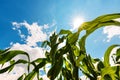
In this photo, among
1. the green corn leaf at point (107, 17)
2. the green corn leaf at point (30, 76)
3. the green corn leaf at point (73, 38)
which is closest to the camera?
the green corn leaf at point (107, 17)

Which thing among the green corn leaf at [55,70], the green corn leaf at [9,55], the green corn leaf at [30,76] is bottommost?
the green corn leaf at [55,70]

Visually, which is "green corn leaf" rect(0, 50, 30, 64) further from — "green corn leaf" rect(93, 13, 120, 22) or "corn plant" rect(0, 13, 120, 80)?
"green corn leaf" rect(93, 13, 120, 22)

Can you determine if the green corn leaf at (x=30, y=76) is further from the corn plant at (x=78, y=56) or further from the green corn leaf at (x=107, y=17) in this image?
the green corn leaf at (x=107, y=17)

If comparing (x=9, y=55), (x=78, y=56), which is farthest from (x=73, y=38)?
(x=9, y=55)

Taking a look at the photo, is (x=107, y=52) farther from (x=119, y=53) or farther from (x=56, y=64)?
(x=56, y=64)

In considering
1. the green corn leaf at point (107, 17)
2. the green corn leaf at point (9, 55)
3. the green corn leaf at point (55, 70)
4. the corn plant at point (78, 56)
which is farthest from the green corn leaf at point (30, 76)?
the green corn leaf at point (107, 17)

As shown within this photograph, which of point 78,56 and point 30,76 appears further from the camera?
point 30,76

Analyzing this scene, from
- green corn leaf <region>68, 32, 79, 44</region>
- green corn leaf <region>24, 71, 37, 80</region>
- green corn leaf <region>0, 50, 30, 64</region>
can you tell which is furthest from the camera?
green corn leaf <region>24, 71, 37, 80</region>

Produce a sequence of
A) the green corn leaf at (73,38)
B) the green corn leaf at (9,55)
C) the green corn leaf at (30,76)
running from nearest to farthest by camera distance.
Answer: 1. the green corn leaf at (73,38)
2. the green corn leaf at (9,55)
3. the green corn leaf at (30,76)

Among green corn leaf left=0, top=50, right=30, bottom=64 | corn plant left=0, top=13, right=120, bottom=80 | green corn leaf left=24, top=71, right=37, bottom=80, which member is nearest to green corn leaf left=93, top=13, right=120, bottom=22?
corn plant left=0, top=13, right=120, bottom=80

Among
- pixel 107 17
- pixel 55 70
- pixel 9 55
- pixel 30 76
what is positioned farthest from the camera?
pixel 30 76

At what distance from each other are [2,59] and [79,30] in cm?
51

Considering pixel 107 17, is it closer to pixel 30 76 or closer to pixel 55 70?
pixel 55 70

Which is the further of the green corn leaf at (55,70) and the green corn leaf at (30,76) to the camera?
the green corn leaf at (30,76)
